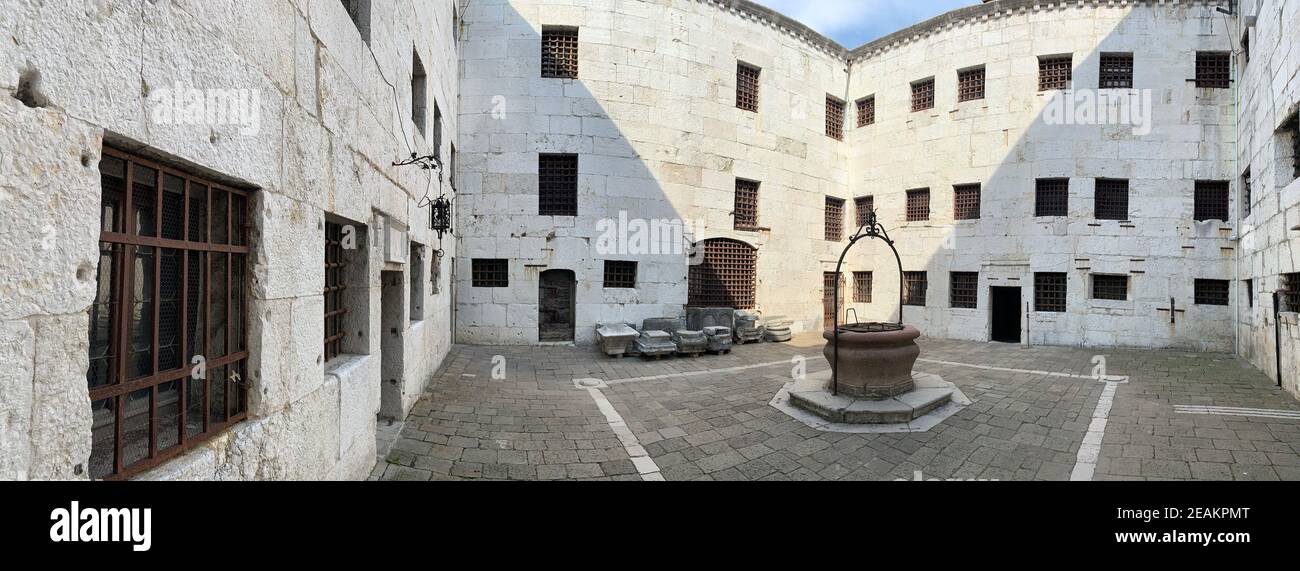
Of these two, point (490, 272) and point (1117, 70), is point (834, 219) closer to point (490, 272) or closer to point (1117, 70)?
point (1117, 70)

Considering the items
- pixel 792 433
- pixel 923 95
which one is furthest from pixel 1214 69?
pixel 792 433

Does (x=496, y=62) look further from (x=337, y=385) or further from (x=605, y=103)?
(x=337, y=385)

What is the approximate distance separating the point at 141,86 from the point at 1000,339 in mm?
16668

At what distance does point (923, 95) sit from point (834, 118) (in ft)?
8.25

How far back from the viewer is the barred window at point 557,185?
38.5 ft

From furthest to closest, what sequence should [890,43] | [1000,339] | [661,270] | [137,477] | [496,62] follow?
[890,43] < [1000,339] < [661,270] < [496,62] < [137,477]

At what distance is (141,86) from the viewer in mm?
1822

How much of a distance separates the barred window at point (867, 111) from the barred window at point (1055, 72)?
4.12 m

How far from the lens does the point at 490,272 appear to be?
11.5m

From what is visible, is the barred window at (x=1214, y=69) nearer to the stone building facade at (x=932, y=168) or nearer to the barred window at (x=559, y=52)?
the stone building facade at (x=932, y=168)

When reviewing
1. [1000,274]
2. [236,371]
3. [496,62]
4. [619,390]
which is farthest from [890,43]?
[236,371]

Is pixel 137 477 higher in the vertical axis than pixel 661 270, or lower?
lower

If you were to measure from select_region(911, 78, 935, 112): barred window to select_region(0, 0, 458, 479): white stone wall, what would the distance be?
14.4m

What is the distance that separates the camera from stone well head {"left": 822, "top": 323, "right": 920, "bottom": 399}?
6277mm
